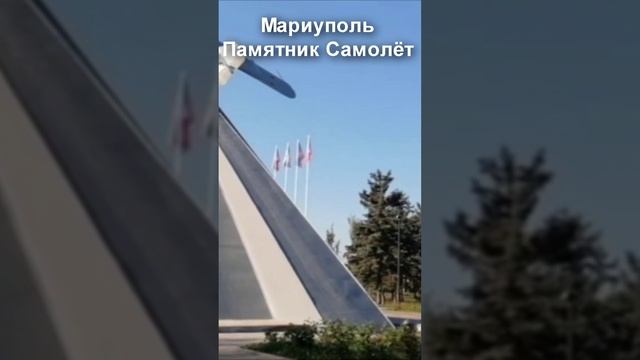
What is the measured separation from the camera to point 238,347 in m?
Result: 3.02

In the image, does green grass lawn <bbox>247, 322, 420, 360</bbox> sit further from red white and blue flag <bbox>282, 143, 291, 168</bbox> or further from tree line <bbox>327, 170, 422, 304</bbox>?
red white and blue flag <bbox>282, 143, 291, 168</bbox>

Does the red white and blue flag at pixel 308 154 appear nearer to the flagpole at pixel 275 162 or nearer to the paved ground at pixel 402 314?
the flagpole at pixel 275 162

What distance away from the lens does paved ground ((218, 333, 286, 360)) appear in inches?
117

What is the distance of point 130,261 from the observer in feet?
9.38

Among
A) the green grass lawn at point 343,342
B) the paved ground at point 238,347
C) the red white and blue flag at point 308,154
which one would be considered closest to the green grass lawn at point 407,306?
the green grass lawn at point 343,342

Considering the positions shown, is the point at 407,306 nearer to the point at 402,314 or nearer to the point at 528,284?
the point at 402,314

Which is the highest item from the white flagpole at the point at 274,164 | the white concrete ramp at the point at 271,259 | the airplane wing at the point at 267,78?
the airplane wing at the point at 267,78

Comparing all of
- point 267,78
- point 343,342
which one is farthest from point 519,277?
point 267,78

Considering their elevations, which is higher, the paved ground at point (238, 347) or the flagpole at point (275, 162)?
the flagpole at point (275, 162)

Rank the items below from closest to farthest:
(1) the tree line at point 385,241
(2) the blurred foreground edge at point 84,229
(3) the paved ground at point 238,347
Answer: (2) the blurred foreground edge at point 84,229 → (3) the paved ground at point 238,347 → (1) the tree line at point 385,241

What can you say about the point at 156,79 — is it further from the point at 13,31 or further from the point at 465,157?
the point at 465,157

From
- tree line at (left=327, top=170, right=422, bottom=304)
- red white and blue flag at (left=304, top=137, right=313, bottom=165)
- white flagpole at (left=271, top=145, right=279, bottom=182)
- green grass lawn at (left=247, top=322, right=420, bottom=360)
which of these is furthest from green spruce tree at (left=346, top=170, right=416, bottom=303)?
white flagpole at (left=271, top=145, right=279, bottom=182)

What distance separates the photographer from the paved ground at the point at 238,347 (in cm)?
297

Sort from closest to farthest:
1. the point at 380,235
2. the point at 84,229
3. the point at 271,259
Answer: the point at 84,229 < the point at 380,235 < the point at 271,259
